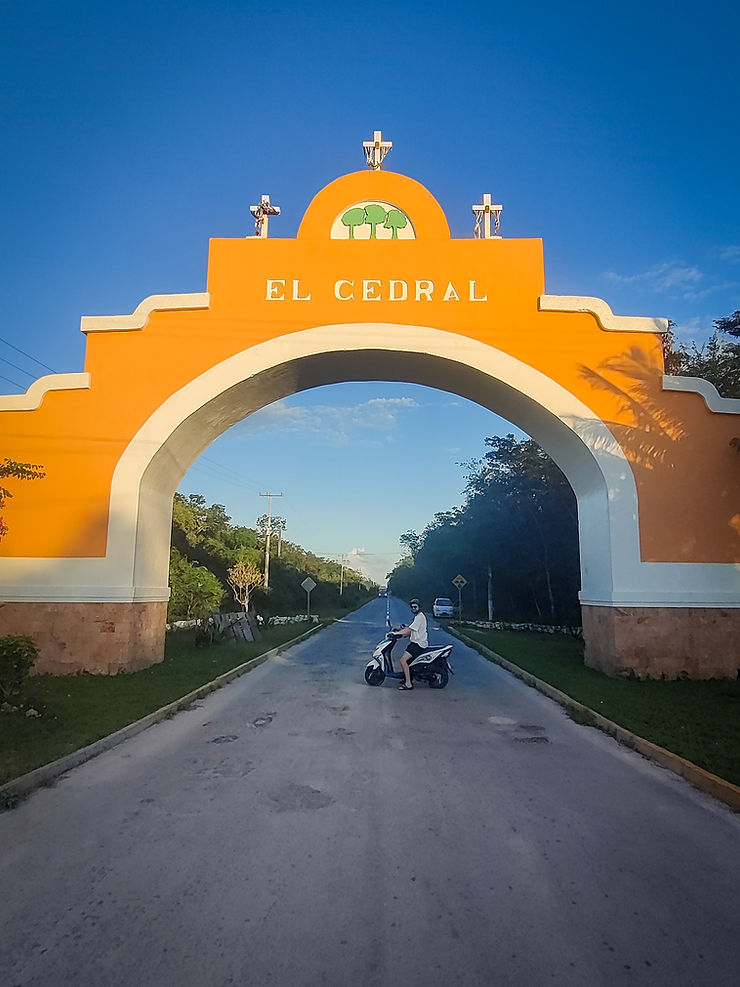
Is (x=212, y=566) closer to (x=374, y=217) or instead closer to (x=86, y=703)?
(x=374, y=217)

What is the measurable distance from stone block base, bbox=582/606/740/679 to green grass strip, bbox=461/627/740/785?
28cm

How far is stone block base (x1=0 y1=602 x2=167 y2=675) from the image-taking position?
1230 cm

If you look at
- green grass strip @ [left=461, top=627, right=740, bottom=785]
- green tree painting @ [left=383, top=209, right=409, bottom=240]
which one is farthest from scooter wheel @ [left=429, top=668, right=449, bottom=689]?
green tree painting @ [left=383, top=209, right=409, bottom=240]

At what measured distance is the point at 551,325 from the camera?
13.7 meters

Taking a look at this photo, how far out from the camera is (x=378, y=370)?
15008 mm

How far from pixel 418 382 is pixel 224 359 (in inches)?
181

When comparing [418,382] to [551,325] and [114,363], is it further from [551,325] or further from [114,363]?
[114,363]

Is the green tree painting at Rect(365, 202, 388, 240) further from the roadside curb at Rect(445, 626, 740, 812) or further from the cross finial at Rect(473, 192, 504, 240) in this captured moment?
the roadside curb at Rect(445, 626, 740, 812)

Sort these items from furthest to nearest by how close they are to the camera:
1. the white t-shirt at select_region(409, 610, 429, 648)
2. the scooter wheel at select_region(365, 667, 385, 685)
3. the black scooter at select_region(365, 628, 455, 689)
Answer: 1. the scooter wheel at select_region(365, 667, 385, 685)
2. the black scooter at select_region(365, 628, 455, 689)
3. the white t-shirt at select_region(409, 610, 429, 648)

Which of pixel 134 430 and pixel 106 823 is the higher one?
pixel 134 430

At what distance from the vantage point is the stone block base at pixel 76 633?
1230 centimetres

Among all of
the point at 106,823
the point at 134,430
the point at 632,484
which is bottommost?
the point at 106,823

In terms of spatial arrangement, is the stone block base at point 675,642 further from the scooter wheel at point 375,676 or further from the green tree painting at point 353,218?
the green tree painting at point 353,218

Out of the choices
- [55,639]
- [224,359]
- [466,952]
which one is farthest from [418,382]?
[466,952]
